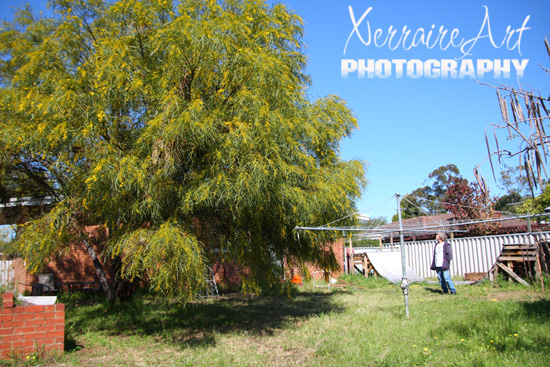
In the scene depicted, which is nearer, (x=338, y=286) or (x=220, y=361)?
(x=220, y=361)

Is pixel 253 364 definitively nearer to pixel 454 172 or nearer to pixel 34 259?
pixel 34 259

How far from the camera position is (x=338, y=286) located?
15.7m

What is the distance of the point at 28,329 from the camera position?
6.26m

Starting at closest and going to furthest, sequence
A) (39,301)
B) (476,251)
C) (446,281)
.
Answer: (39,301), (446,281), (476,251)

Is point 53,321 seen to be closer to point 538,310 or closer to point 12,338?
point 12,338

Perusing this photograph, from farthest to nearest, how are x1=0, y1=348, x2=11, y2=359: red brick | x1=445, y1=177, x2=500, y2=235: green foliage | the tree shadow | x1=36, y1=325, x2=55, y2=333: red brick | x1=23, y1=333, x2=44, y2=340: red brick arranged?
1. x1=445, y1=177, x2=500, y2=235: green foliage
2. the tree shadow
3. x1=36, y1=325, x2=55, y2=333: red brick
4. x1=23, y1=333, x2=44, y2=340: red brick
5. x1=0, y1=348, x2=11, y2=359: red brick

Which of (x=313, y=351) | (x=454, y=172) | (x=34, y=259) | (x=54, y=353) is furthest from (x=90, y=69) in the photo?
(x=454, y=172)

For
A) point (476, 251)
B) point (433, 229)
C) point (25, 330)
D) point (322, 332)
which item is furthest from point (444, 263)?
point (25, 330)

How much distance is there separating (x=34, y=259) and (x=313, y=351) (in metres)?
4.66

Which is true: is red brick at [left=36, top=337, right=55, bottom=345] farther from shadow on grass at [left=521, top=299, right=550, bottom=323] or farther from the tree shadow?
the tree shadow

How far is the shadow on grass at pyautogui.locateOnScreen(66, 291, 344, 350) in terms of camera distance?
841 centimetres

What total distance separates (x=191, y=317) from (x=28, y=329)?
4.16 meters

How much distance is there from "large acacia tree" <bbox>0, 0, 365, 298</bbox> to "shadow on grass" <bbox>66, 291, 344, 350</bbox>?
1.67 m

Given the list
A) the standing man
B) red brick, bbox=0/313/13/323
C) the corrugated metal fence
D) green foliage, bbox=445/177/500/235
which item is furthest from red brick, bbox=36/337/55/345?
green foliage, bbox=445/177/500/235
